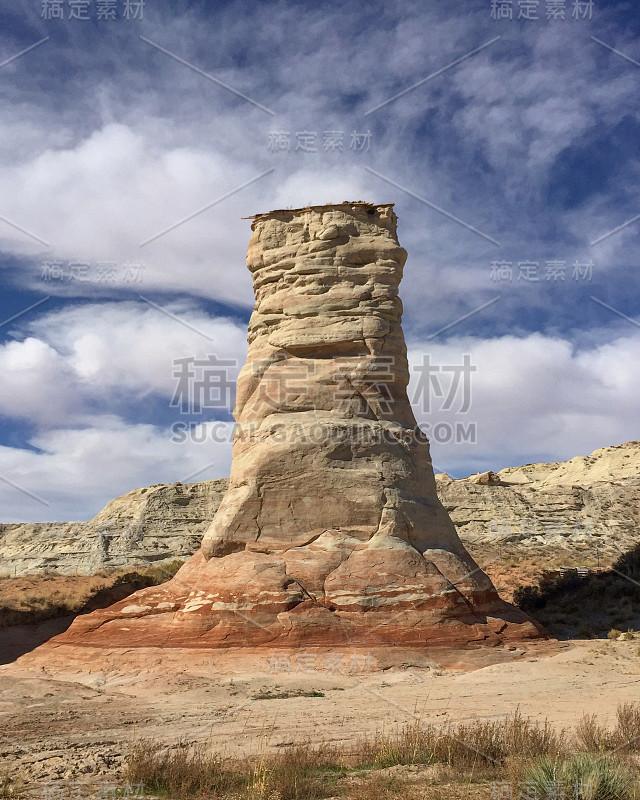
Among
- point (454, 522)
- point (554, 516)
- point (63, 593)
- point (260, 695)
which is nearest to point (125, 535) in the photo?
point (63, 593)

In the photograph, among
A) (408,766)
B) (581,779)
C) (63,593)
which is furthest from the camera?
(63,593)

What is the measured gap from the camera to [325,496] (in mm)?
14703

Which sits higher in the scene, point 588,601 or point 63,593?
point 63,593

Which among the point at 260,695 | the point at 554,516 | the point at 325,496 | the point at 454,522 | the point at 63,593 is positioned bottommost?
the point at 260,695

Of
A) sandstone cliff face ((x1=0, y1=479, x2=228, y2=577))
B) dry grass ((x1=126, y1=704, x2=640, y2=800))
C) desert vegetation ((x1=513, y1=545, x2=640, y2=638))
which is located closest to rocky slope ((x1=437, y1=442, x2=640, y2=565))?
desert vegetation ((x1=513, y1=545, x2=640, y2=638))

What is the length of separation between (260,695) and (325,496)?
4848 millimetres

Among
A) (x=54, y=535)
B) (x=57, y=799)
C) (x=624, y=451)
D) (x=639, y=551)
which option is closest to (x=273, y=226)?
(x=57, y=799)

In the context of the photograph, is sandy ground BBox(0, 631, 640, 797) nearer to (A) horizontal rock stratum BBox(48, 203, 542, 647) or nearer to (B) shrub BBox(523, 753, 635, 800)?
(A) horizontal rock stratum BBox(48, 203, 542, 647)

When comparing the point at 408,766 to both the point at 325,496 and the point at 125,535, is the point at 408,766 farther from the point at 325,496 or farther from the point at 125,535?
the point at 125,535

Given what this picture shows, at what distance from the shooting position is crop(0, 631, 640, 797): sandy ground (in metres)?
8.14

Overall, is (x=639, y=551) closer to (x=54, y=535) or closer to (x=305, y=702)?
(x=305, y=702)

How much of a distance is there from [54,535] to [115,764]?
36.5 m

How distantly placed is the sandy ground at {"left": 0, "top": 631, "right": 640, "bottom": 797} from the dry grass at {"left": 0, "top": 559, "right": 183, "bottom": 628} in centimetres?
741

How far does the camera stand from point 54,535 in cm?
4041
